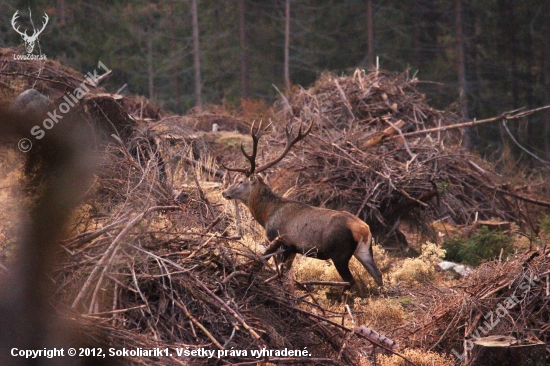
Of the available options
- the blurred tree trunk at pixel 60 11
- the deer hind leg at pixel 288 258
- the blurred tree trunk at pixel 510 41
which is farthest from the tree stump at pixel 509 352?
the blurred tree trunk at pixel 510 41

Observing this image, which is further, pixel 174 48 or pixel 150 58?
pixel 174 48

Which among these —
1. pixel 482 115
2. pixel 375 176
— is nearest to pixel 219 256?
pixel 375 176

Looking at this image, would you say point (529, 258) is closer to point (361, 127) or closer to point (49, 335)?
point (49, 335)

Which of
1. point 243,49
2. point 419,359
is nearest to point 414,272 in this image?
point 419,359

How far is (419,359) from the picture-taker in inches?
279

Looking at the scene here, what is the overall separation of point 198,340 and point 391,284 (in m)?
5.32

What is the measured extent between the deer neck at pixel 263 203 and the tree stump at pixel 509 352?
4.27 m

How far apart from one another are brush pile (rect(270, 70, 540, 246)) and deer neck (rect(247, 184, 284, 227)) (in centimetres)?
251

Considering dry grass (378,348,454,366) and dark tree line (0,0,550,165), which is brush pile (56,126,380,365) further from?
dark tree line (0,0,550,165)

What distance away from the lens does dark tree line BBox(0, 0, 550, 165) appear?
34.1 metres

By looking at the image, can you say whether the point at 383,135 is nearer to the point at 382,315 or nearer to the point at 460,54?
the point at 382,315

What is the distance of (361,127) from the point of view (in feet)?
50.0

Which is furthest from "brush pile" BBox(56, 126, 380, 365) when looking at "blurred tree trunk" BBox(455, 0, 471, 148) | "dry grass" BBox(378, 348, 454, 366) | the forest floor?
"blurred tree trunk" BBox(455, 0, 471, 148)

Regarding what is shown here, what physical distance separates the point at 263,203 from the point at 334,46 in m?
27.2
